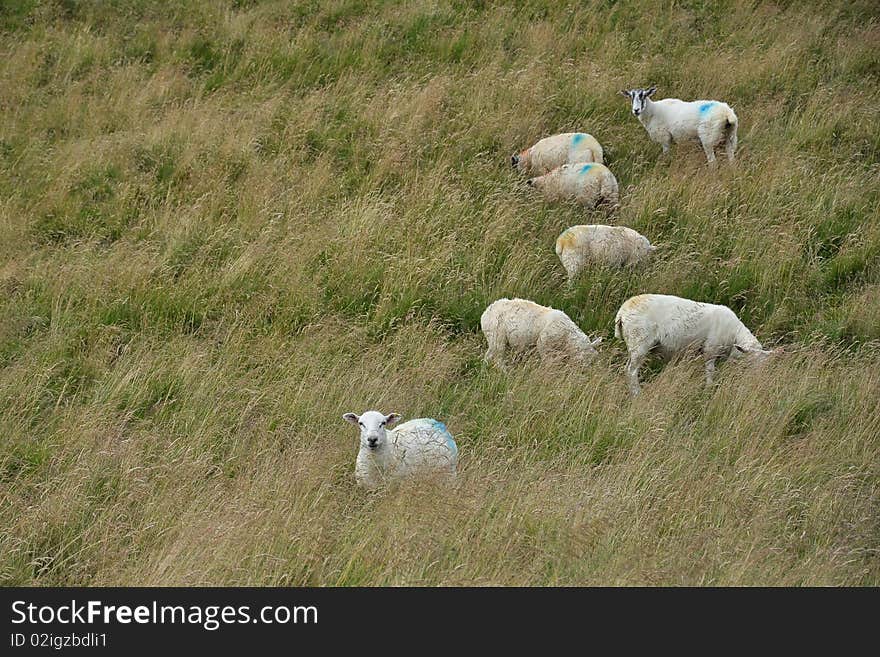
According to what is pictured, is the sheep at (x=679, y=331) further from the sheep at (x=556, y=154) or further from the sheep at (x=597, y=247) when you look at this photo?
the sheep at (x=556, y=154)

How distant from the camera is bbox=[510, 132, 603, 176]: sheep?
445 inches

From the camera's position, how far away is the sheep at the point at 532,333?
8023 mm

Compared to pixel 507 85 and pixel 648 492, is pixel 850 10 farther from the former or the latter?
pixel 648 492

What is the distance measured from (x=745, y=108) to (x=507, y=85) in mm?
2897

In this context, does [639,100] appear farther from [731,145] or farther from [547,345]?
[547,345]

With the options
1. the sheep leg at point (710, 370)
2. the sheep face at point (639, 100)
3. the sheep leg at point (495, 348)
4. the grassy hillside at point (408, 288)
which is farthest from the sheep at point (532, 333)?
the sheep face at point (639, 100)

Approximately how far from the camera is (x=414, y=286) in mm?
9086

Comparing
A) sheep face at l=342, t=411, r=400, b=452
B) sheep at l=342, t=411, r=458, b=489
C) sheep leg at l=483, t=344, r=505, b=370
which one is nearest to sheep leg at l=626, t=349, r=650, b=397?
sheep leg at l=483, t=344, r=505, b=370

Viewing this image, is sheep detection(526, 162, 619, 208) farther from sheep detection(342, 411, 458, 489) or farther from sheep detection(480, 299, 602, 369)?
sheep detection(342, 411, 458, 489)

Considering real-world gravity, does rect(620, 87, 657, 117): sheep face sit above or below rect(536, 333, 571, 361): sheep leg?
above

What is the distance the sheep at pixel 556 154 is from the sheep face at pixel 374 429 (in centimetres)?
535

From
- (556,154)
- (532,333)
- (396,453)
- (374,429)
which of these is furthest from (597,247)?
(374,429)

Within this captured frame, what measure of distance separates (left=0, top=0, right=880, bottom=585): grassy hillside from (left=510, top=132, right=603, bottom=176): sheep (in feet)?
1.20
